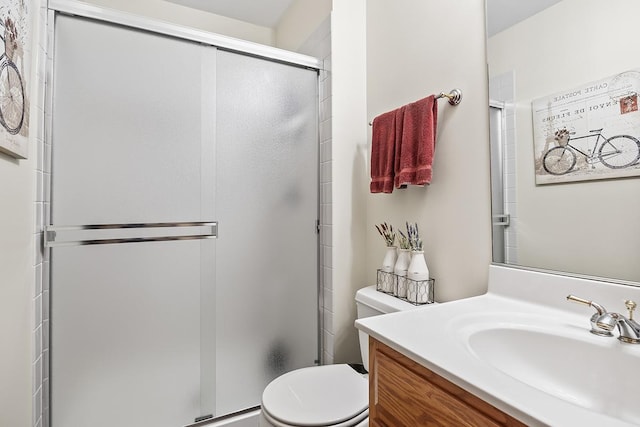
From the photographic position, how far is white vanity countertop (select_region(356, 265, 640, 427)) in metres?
0.48

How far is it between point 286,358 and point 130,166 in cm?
120

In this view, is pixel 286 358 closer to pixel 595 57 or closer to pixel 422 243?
pixel 422 243

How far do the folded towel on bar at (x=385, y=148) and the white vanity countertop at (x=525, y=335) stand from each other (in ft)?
1.82

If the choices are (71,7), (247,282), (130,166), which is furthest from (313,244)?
(71,7)

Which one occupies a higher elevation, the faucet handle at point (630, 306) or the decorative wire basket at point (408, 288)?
the faucet handle at point (630, 306)

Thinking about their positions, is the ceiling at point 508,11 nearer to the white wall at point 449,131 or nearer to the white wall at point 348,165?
the white wall at point 449,131

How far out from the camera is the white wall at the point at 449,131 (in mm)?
1113

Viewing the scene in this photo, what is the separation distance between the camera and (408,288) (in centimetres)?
125

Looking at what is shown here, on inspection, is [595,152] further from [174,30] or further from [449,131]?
[174,30]

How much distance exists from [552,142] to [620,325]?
507 millimetres

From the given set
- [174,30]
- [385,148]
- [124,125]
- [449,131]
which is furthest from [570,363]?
[174,30]

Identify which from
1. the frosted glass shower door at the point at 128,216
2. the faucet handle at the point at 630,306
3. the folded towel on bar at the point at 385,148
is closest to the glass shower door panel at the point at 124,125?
the frosted glass shower door at the point at 128,216

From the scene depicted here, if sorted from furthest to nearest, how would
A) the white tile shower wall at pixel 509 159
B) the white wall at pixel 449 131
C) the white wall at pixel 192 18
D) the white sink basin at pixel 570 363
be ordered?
the white wall at pixel 192 18
the white wall at pixel 449 131
the white tile shower wall at pixel 509 159
the white sink basin at pixel 570 363

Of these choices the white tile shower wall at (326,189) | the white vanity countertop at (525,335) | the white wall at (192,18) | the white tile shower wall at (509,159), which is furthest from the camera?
the white wall at (192,18)
